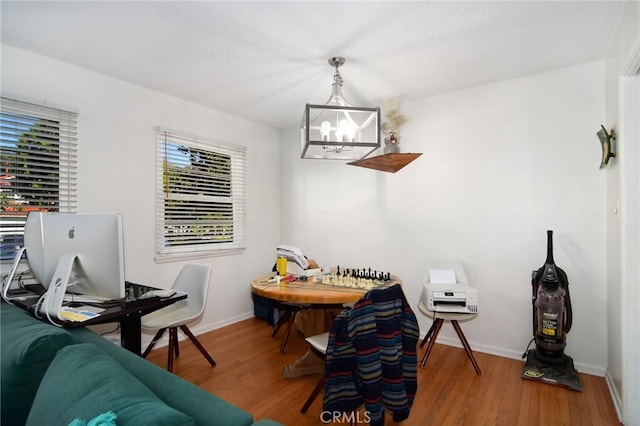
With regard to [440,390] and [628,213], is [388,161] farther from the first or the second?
[440,390]

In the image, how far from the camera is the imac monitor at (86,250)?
1.57 m

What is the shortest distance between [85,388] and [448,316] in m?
2.48

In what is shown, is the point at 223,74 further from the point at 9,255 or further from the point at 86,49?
the point at 9,255

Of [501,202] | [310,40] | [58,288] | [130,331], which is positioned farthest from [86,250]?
[501,202]

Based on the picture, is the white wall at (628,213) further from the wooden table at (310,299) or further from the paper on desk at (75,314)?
the paper on desk at (75,314)

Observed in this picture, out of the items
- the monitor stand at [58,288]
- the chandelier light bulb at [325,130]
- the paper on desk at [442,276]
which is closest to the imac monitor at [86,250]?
the monitor stand at [58,288]

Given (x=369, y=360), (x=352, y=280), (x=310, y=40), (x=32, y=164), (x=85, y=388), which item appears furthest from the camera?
(x=352, y=280)

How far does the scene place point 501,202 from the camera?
2947 millimetres

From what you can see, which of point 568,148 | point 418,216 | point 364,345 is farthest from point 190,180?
point 568,148

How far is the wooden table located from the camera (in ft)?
7.10

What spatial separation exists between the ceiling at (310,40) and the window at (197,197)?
656 mm

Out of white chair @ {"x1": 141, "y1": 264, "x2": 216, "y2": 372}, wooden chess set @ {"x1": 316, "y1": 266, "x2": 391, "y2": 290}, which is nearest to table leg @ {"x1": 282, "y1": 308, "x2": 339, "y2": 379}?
wooden chess set @ {"x1": 316, "y1": 266, "x2": 391, "y2": 290}

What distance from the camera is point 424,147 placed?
3355mm

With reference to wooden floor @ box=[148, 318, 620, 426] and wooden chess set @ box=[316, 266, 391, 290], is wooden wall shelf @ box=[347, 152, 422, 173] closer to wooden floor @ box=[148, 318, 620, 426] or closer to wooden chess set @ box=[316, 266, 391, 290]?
wooden chess set @ box=[316, 266, 391, 290]
